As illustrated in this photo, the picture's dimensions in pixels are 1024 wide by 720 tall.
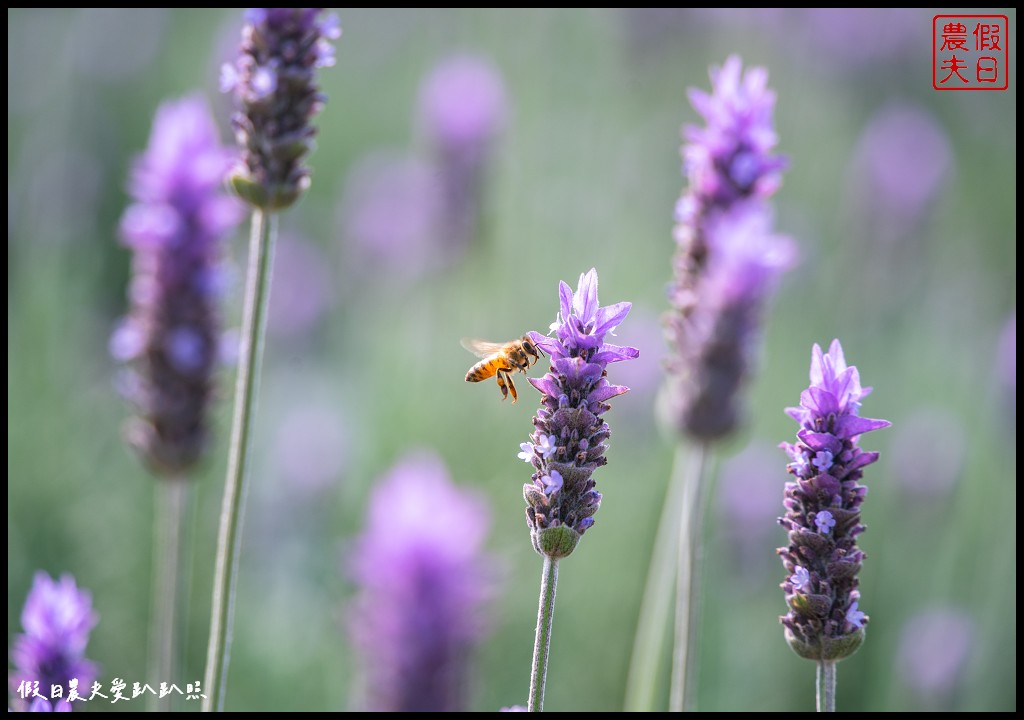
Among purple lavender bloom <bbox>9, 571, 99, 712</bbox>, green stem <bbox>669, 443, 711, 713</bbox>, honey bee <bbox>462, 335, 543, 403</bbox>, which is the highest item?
honey bee <bbox>462, 335, 543, 403</bbox>

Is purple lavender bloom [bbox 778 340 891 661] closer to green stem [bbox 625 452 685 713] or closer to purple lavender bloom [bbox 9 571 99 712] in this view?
green stem [bbox 625 452 685 713]

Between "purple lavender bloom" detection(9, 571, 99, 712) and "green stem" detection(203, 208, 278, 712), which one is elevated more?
"green stem" detection(203, 208, 278, 712)

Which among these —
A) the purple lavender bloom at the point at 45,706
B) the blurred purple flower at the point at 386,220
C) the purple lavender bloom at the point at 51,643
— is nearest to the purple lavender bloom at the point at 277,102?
the purple lavender bloom at the point at 51,643

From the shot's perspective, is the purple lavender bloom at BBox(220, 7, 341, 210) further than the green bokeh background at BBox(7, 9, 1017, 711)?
No

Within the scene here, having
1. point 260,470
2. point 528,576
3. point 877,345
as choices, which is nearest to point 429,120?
point 260,470

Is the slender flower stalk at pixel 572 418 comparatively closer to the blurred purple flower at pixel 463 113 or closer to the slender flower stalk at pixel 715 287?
the slender flower stalk at pixel 715 287

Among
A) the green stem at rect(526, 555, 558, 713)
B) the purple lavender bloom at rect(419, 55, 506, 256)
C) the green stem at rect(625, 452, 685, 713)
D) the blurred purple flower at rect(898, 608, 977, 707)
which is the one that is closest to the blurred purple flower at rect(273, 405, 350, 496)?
the purple lavender bloom at rect(419, 55, 506, 256)
